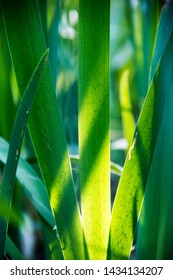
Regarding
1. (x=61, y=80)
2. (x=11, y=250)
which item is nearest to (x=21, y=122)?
(x=11, y=250)

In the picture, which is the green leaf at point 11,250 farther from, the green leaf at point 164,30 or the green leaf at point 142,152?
the green leaf at point 164,30

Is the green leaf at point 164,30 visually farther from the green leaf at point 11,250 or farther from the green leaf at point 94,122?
the green leaf at point 11,250

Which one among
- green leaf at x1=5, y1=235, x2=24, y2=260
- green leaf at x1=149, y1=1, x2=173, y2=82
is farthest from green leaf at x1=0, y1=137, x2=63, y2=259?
green leaf at x1=149, y1=1, x2=173, y2=82

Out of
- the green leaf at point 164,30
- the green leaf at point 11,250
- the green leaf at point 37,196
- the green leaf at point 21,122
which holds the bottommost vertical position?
the green leaf at point 11,250

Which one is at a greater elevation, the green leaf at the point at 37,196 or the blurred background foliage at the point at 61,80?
the blurred background foliage at the point at 61,80

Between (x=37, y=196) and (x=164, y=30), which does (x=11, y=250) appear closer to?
(x=37, y=196)

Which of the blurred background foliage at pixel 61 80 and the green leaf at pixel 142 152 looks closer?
the green leaf at pixel 142 152

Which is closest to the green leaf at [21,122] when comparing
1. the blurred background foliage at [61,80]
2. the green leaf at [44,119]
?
the green leaf at [44,119]

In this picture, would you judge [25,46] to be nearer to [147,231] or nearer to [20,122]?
[20,122]

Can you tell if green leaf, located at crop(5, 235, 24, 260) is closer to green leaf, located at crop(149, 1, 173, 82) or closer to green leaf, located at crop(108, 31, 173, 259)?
green leaf, located at crop(108, 31, 173, 259)
